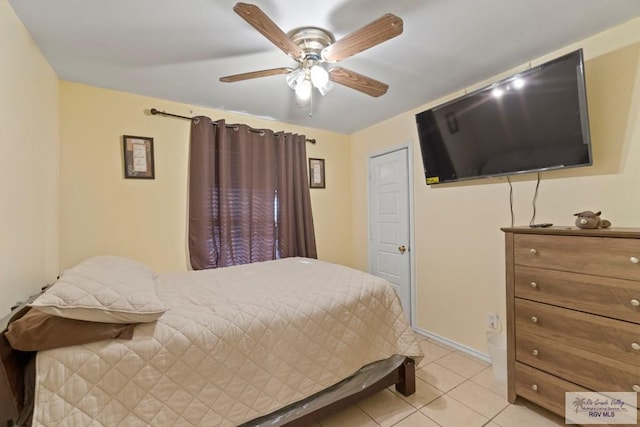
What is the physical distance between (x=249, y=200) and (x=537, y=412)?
2847mm

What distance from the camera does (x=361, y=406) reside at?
1.87 metres

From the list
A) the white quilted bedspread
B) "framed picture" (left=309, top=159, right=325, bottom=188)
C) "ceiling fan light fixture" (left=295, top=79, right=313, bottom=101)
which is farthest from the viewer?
"framed picture" (left=309, top=159, right=325, bottom=188)

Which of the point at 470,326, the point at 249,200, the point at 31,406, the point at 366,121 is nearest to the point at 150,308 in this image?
the point at 31,406

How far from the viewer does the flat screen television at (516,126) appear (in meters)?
1.73

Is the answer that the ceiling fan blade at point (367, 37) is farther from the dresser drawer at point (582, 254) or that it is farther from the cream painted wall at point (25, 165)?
the cream painted wall at point (25, 165)

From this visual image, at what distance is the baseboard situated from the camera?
243 cm

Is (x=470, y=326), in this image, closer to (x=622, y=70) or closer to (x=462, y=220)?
(x=462, y=220)

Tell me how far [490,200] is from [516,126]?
0.63 meters

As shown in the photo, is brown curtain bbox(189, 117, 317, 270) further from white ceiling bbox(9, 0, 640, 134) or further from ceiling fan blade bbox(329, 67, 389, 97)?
ceiling fan blade bbox(329, 67, 389, 97)

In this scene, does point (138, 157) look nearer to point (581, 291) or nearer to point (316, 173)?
point (316, 173)

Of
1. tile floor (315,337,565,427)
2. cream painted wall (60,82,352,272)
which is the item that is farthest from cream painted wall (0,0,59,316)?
tile floor (315,337,565,427)

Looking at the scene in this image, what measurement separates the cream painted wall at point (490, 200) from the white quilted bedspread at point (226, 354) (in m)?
1.01

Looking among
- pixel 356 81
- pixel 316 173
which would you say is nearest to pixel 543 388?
pixel 356 81

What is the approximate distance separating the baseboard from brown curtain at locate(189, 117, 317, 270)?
4.93ft
